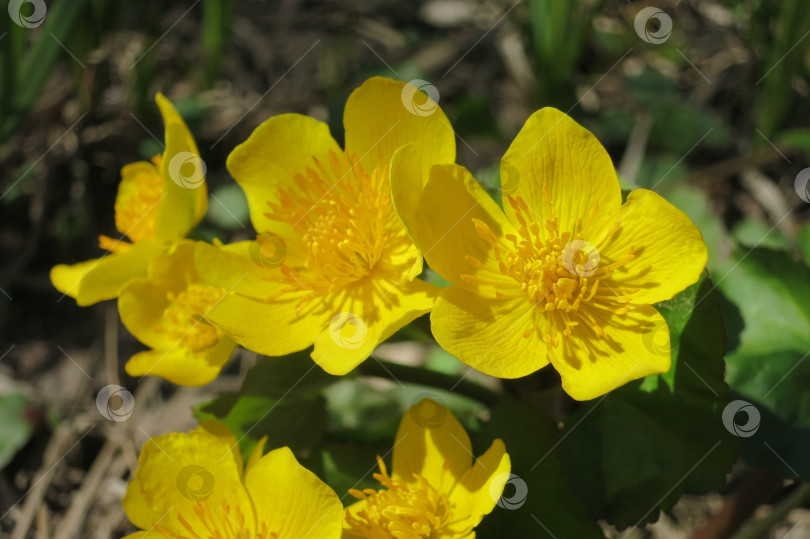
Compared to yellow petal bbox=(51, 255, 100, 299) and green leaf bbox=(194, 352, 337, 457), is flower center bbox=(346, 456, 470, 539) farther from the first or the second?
yellow petal bbox=(51, 255, 100, 299)

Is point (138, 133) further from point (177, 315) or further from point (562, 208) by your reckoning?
point (562, 208)

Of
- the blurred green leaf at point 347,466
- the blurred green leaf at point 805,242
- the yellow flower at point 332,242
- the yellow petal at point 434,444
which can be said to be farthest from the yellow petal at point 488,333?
the blurred green leaf at point 805,242

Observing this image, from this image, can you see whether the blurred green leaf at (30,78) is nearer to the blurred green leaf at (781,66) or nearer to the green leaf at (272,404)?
the green leaf at (272,404)

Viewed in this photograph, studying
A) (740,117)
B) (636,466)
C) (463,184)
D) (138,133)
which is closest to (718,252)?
(740,117)

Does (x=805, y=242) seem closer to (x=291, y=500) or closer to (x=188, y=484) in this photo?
(x=291, y=500)

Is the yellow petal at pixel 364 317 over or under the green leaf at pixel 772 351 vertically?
under

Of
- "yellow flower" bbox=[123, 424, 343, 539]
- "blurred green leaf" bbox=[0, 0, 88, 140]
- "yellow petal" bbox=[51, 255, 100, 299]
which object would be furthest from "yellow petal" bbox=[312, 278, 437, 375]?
"blurred green leaf" bbox=[0, 0, 88, 140]
